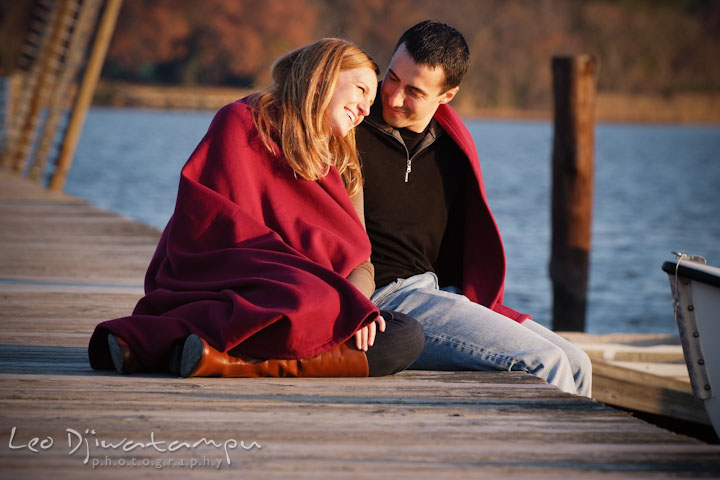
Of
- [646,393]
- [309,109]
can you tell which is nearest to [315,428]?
[309,109]

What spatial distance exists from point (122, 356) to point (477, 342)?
49.4 inches

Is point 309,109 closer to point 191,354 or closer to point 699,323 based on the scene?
point 191,354

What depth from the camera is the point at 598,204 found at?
29.5 m

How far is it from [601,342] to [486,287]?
287 centimetres

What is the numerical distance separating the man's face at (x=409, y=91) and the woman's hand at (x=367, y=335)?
92 centimetres

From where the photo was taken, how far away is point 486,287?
430cm

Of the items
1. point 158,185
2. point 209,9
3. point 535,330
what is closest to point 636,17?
point 209,9

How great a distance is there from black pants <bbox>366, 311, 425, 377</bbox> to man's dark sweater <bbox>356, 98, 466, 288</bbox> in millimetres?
372

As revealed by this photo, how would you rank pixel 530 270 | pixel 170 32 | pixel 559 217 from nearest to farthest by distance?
1. pixel 559 217
2. pixel 530 270
3. pixel 170 32

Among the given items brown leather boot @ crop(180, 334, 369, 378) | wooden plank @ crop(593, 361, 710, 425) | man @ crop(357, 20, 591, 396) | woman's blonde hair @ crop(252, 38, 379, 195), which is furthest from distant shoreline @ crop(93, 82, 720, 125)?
brown leather boot @ crop(180, 334, 369, 378)

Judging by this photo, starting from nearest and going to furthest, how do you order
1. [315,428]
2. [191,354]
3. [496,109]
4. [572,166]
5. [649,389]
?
[315,428] → [191,354] → [649,389] → [572,166] → [496,109]

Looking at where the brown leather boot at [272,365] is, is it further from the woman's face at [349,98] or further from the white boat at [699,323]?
the white boat at [699,323]

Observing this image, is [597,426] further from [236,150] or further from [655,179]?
[655,179]

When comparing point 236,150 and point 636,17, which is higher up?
point 636,17
